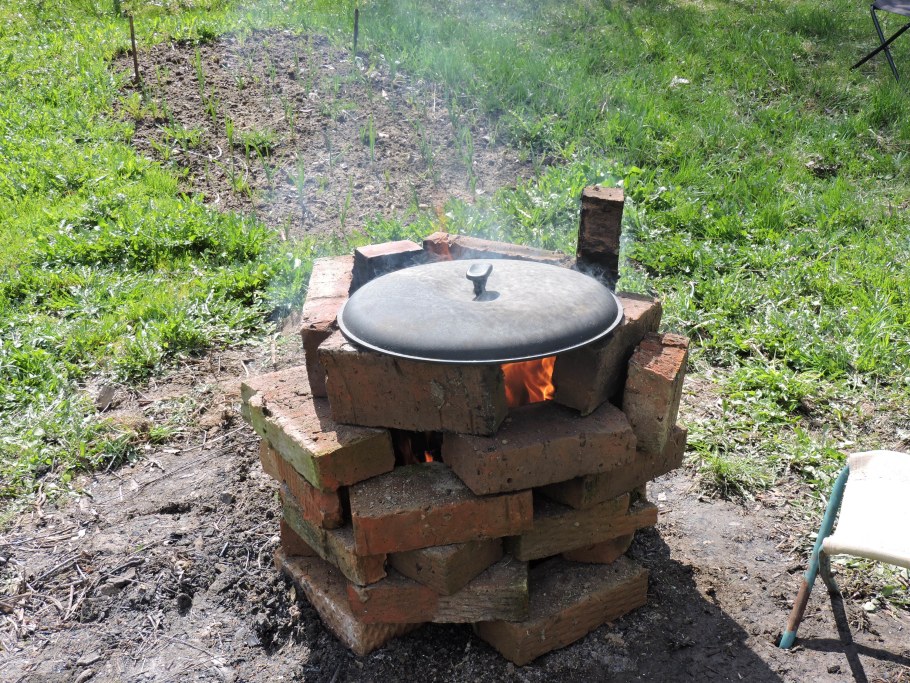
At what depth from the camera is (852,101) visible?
20.8ft

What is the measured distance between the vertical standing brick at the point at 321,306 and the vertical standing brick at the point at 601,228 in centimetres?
86

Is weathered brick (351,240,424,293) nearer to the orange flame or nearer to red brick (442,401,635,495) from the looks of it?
the orange flame

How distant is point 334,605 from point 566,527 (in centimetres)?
76

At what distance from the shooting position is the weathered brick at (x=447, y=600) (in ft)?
7.57

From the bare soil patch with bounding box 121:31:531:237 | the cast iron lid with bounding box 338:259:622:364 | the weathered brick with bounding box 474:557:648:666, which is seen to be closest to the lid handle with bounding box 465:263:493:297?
the cast iron lid with bounding box 338:259:622:364

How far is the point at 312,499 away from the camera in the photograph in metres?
2.36

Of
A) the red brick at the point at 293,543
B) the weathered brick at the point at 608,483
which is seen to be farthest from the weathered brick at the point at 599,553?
the red brick at the point at 293,543

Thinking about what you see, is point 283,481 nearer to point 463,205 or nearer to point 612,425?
point 612,425

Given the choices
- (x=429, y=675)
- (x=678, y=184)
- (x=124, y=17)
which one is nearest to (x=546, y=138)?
(x=678, y=184)

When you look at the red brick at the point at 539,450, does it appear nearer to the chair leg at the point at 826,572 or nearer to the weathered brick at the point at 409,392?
the weathered brick at the point at 409,392

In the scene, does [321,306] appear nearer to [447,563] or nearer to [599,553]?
[447,563]

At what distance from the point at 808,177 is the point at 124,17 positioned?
6779 mm

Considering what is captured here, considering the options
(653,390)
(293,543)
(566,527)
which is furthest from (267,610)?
(653,390)

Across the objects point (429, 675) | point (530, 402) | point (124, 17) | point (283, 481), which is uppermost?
A: point (124, 17)
